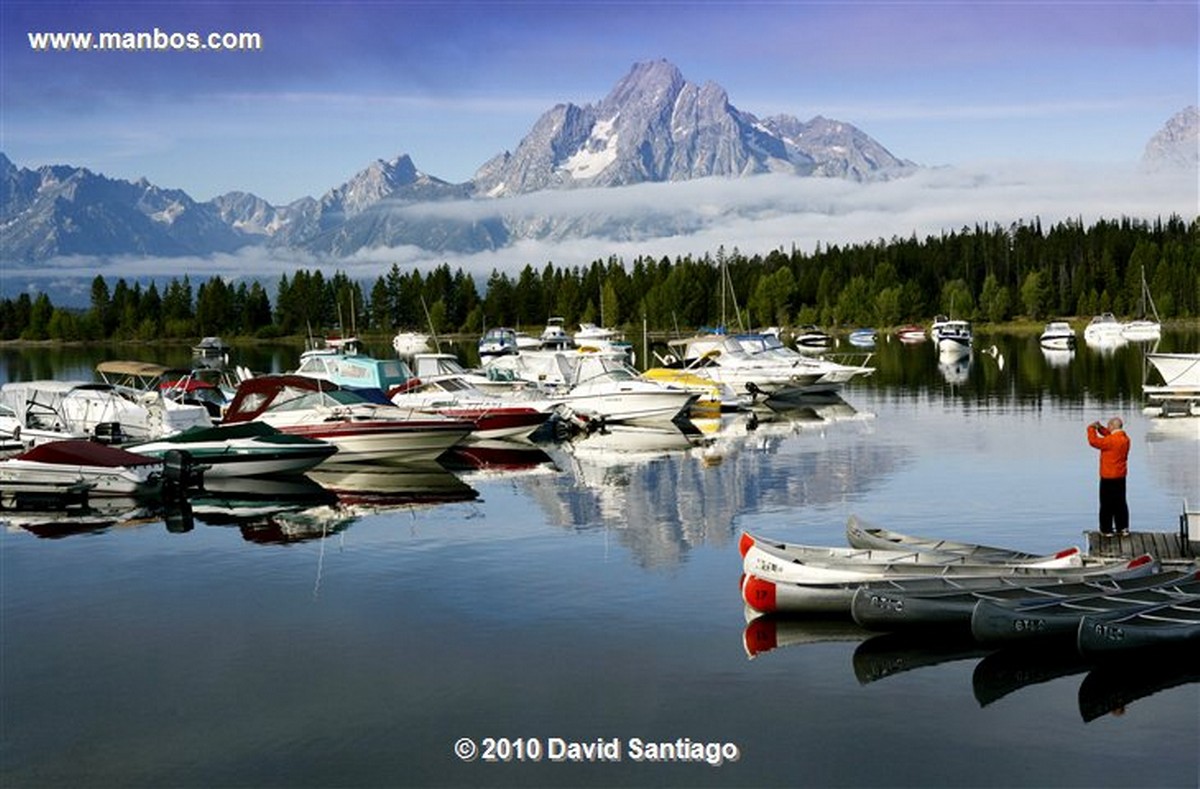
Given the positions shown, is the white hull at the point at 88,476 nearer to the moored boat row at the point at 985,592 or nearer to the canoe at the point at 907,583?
the moored boat row at the point at 985,592

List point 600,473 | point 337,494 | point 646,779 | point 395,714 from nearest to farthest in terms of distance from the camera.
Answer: point 646,779 → point 395,714 → point 337,494 → point 600,473

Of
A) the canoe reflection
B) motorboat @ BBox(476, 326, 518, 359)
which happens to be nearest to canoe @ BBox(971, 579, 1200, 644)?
the canoe reflection

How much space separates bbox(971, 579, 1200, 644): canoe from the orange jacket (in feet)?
18.3

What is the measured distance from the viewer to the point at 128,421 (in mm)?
52125

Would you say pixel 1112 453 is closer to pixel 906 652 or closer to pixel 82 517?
pixel 906 652

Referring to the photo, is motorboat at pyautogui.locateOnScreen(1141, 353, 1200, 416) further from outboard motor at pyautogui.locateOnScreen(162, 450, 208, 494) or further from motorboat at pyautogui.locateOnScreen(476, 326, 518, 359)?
motorboat at pyautogui.locateOnScreen(476, 326, 518, 359)

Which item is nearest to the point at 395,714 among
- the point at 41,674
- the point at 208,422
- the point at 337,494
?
the point at 41,674

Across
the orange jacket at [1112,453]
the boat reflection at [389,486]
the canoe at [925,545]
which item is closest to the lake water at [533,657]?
the boat reflection at [389,486]

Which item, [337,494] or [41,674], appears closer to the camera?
[41,674]

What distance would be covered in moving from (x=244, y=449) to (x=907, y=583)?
2571 cm

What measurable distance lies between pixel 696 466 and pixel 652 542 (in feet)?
47.9

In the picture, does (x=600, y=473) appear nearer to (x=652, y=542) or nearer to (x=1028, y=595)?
(x=652, y=542)

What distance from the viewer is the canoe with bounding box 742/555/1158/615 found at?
24359mm

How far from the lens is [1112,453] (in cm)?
2852
